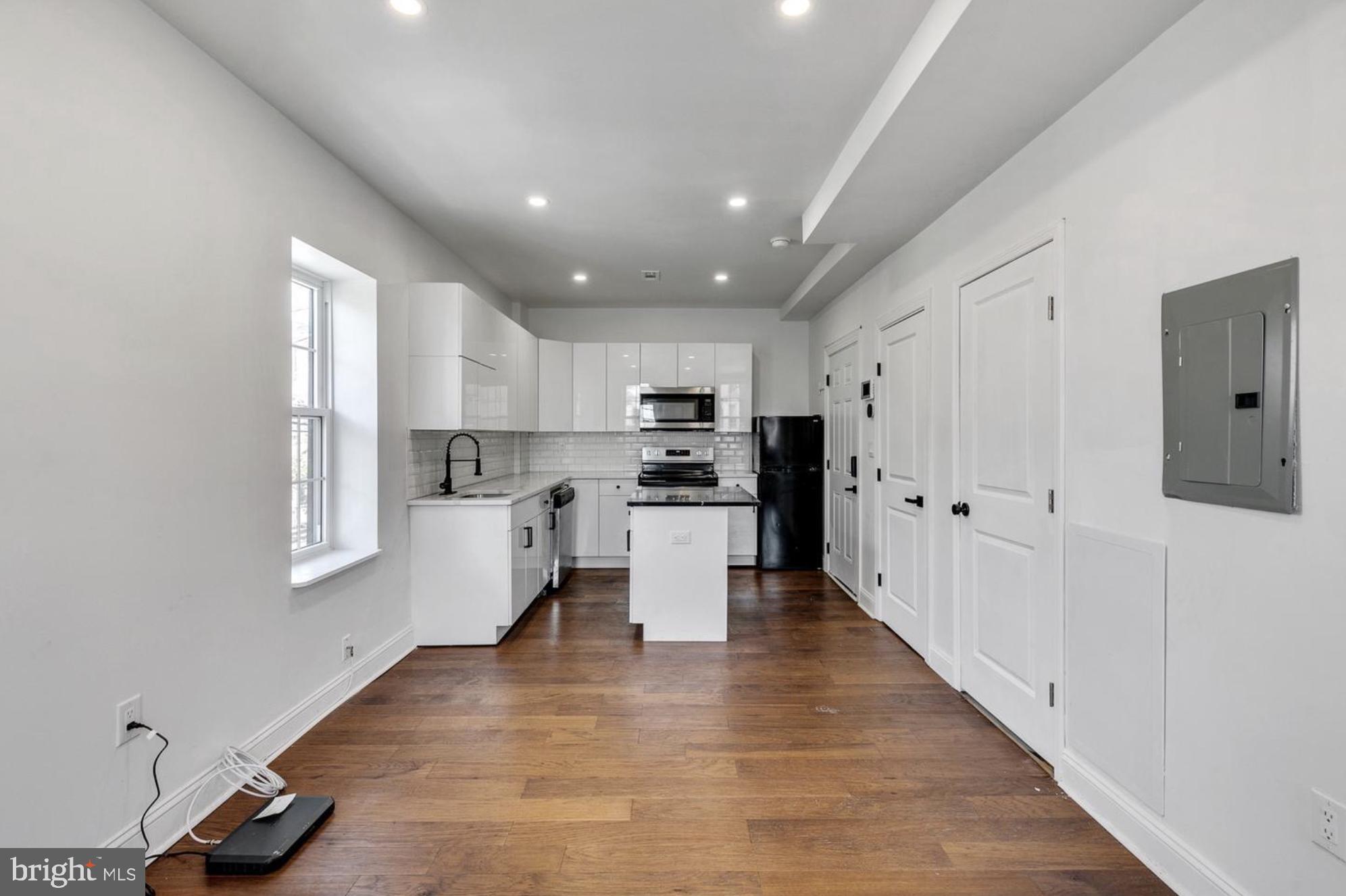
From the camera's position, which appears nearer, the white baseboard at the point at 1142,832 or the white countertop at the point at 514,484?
the white baseboard at the point at 1142,832

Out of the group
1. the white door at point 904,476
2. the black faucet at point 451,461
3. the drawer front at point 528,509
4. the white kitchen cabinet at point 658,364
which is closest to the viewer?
the white door at point 904,476

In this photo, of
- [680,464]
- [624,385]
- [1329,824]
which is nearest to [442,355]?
[624,385]

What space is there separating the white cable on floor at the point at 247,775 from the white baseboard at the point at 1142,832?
9.31ft

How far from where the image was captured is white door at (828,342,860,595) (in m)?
4.43

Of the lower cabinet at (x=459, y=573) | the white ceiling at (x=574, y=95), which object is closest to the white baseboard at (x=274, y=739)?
the lower cabinet at (x=459, y=573)

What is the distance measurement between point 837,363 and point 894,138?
112 inches

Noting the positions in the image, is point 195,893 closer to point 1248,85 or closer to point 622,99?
point 622,99

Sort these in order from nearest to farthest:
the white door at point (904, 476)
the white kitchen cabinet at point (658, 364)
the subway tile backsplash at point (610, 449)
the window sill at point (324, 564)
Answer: the window sill at point (324, 564) < the white door at point (904, 476) < the white kitchen cabinet at point (658, 364) < the subway tile backsplash at point (610, 449)

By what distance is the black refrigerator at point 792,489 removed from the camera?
5355mm

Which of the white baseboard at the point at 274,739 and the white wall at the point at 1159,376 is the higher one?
the white wall at the point at 1159,376

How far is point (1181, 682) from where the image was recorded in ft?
5.22

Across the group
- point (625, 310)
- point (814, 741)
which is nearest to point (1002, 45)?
point (814, 741)

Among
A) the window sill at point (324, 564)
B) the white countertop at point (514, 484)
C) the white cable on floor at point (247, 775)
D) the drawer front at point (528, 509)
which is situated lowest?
the white cable on floor at point (247, 775)

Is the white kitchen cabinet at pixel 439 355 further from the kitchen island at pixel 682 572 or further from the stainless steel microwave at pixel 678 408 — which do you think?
the stainless steel microwave at pixel 678 408
